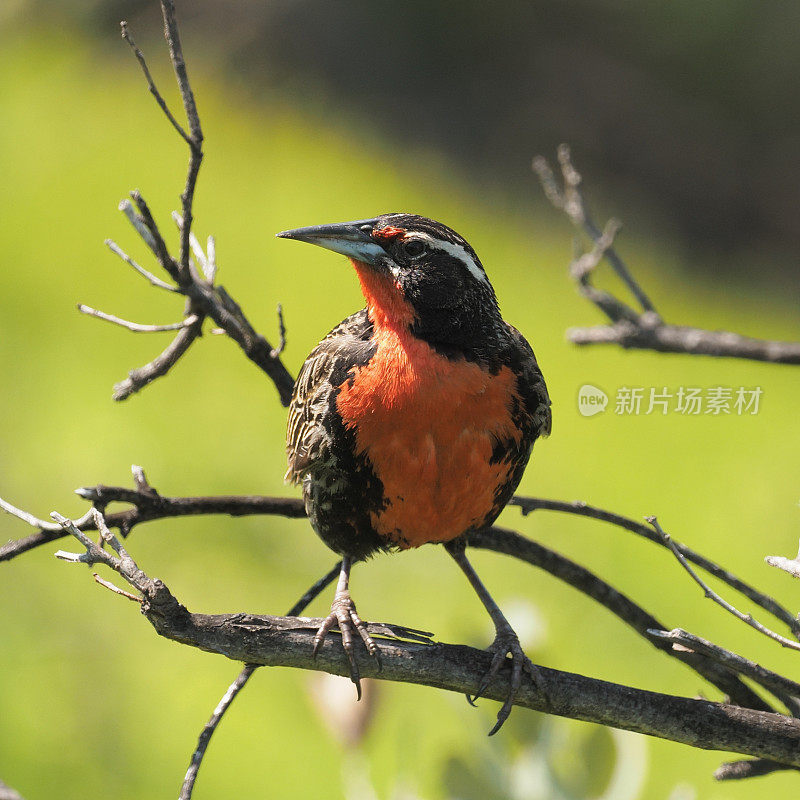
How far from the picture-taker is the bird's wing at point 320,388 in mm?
1497

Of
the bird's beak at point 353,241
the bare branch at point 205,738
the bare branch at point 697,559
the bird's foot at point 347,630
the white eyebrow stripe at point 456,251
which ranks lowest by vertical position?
the bare branch at point 205,738

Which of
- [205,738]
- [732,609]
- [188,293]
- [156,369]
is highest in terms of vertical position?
[188,293]

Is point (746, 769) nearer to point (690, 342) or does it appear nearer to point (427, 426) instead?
point (427, 426)

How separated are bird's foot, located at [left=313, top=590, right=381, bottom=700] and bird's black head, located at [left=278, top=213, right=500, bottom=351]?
14.7 inches

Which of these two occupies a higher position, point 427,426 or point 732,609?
point 427,426

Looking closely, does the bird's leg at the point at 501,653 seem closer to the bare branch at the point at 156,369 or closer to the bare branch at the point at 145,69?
the bare branch at the point at 156,369

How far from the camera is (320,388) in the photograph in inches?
60.0

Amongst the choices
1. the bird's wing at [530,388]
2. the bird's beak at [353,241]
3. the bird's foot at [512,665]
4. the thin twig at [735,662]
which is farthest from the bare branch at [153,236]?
the thin twig at [735,662]

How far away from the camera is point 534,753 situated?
5.43 ft

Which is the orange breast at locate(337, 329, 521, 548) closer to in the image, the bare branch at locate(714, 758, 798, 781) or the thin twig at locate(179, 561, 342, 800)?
the thin twig at locate(179, 561, 342, 800)

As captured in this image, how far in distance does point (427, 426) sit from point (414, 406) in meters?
0.03

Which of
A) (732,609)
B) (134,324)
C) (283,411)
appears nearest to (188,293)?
(134,324)

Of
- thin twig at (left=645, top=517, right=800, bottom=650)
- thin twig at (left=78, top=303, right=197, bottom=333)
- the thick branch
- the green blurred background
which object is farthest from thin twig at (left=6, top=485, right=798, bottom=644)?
the thick branch

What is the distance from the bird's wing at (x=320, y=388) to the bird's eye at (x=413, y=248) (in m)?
0.12
